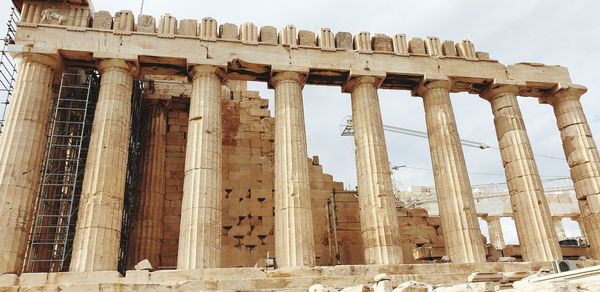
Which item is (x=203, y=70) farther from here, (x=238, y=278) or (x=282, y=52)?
(x=238, y=278)

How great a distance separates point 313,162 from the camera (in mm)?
19906

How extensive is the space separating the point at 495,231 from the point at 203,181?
2591cm

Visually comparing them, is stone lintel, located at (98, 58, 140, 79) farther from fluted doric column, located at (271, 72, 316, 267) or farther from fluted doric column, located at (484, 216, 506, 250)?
fluted doric column, located at (484, 216, 506, 250)

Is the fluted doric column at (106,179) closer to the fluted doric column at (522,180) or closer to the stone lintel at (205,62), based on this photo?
the stone lintel at (205,62)

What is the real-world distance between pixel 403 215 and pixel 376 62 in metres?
6.88

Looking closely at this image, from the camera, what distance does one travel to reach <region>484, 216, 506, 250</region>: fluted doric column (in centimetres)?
3275

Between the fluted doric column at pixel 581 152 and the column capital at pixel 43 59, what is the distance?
17.8 meters

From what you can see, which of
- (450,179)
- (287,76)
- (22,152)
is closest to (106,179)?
(22,152)

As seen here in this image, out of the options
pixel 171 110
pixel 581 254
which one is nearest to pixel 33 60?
pixel 171 110

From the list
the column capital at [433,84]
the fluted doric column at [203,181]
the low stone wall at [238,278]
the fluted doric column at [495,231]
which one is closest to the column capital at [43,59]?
the fluted doric column at [203,181]

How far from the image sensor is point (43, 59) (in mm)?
14781

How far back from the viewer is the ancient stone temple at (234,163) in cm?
1317

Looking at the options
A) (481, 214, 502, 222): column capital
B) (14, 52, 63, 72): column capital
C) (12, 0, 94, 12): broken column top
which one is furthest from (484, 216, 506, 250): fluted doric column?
(14, 52, 63, 72): column capital

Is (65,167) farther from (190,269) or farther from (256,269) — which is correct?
(256,269)
